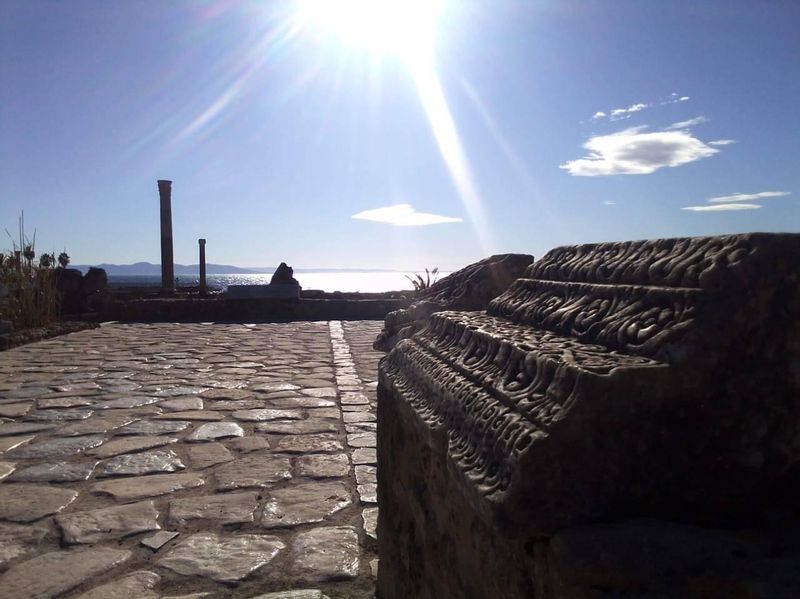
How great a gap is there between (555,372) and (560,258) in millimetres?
677

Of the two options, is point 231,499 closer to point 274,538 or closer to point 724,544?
point 274,538

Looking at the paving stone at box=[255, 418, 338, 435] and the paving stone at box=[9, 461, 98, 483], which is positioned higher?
the paving stone at box=[255, 418, 338, 435]

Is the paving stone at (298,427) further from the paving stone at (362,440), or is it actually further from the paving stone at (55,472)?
the paving stone at (55,472)

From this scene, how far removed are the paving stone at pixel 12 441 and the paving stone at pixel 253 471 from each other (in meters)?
1.46

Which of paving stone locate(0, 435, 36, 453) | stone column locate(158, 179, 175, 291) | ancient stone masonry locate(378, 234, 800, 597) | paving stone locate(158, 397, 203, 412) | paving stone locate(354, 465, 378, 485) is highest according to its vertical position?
stone column locate(158, 179, 175, 291)

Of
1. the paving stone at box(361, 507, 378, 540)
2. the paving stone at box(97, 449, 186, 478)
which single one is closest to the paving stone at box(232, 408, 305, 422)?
the paving stone at box(97, 449, 186, 478)

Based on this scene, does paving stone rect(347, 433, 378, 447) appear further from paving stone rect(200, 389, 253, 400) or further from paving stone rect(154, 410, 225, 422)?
paving stone rect(200, 389, 253, 400)

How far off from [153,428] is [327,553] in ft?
7.62


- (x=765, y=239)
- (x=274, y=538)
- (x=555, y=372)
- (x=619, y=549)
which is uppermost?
(x=765, y=239)

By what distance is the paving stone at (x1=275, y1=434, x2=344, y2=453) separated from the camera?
13.2 feet

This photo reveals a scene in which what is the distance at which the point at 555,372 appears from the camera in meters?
1.15

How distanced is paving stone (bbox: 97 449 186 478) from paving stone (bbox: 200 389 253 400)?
1548mm

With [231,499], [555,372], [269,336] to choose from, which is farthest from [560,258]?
[269,336]

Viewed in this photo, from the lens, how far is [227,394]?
5648 mm
